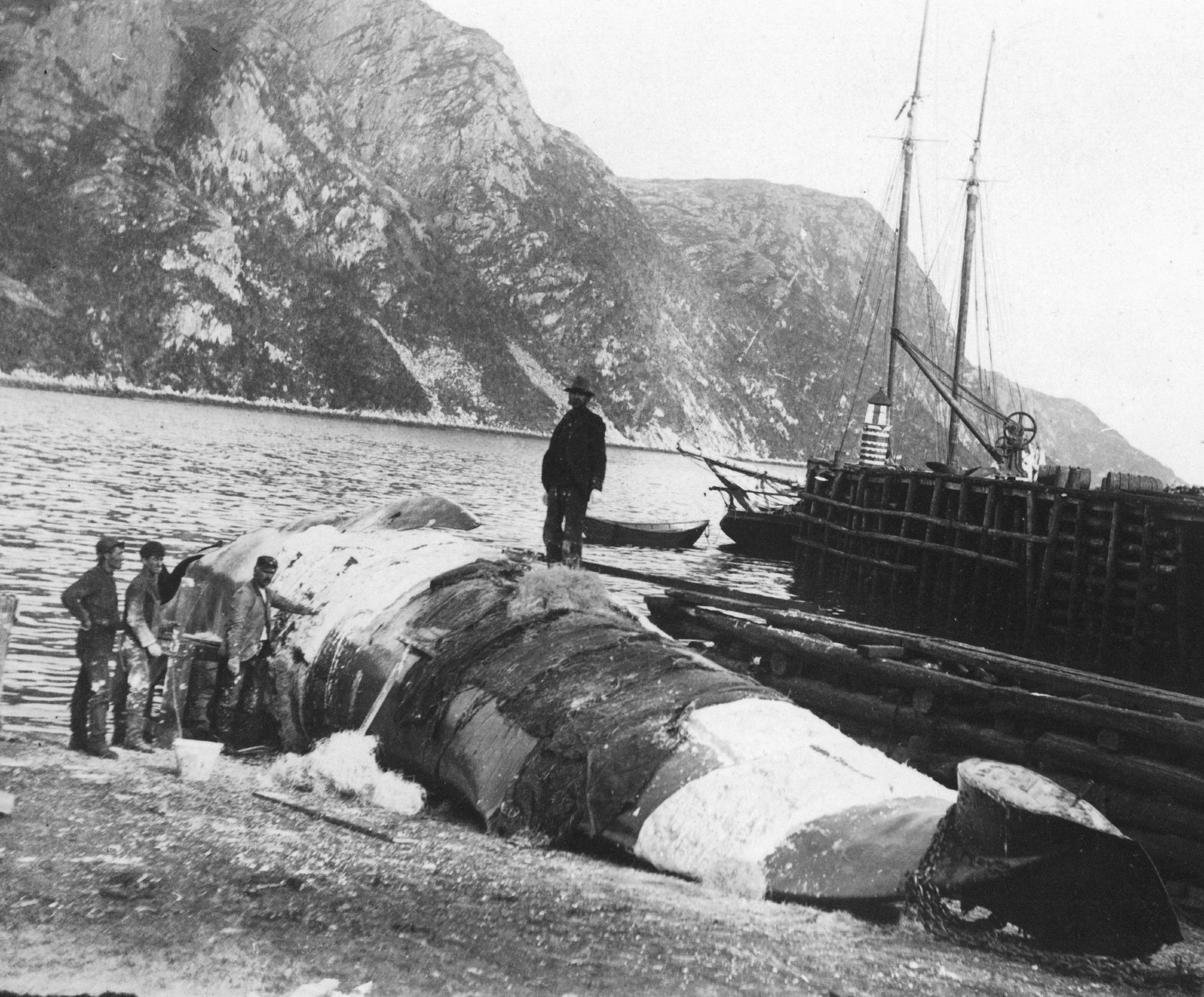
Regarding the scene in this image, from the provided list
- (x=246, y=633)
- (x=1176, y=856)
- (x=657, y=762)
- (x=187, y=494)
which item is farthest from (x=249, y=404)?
(x=1176, y=856)

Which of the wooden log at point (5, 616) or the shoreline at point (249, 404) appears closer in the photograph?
the wooden log at point (5, 616)

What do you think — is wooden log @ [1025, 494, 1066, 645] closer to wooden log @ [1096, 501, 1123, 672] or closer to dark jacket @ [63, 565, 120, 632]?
wooden log @ [1096, 501, 1123, 672]

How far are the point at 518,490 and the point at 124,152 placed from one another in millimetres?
107351

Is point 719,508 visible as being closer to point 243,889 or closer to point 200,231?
point 243,889

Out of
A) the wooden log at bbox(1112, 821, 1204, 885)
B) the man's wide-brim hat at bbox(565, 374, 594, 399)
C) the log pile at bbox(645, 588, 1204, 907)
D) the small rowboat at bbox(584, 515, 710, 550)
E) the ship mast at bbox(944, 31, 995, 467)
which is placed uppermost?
the ship mast at bbox(944, 31, 995, 467)

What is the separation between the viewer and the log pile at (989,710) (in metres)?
7.94

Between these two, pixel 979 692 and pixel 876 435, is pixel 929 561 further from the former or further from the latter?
pixel 979 692

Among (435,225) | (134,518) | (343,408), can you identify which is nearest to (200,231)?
(343,408)

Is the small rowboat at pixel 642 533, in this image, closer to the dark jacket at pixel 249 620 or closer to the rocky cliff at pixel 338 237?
the dark jacket at pixel 249 620

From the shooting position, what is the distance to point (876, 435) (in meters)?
32.4

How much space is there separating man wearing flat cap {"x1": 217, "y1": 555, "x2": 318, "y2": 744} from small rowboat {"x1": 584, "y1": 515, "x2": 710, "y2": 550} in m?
27.7

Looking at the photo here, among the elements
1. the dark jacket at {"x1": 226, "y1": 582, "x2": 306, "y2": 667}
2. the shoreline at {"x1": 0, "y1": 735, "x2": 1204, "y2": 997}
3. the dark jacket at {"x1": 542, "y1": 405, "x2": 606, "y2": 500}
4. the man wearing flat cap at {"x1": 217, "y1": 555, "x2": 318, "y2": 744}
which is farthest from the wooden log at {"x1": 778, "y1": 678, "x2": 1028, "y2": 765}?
the dark jacket at {"x1": 226, "y1": 582, "x2": 306, "y2": 667}

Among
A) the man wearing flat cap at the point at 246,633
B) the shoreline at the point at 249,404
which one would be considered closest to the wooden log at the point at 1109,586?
the man wearing flat cap at the point at 246,633

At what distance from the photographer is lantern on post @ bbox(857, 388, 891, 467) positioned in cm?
3206
